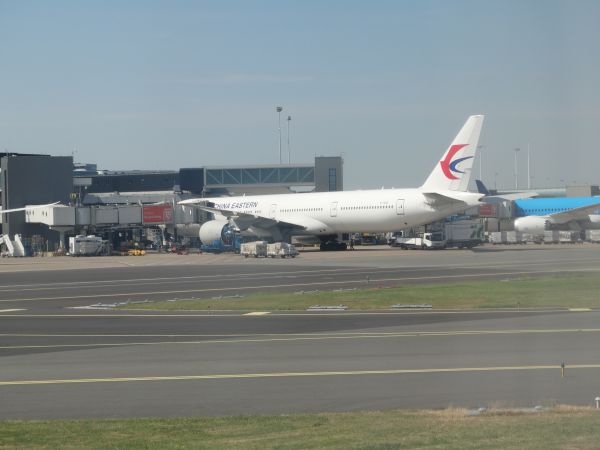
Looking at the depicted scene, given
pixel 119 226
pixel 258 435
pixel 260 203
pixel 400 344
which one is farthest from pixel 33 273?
pixel 258 435

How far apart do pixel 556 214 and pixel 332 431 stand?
7714 centimetres

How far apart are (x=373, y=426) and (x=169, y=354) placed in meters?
Result: 9.43

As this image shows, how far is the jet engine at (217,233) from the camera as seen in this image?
264ft

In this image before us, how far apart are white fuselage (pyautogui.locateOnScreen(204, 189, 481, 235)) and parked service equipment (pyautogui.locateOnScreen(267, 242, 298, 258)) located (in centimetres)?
739

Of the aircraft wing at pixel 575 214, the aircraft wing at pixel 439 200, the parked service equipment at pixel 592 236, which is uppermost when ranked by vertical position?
the aircraft wing at pixel 439 200

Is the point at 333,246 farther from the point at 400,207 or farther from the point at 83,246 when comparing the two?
the point at 83,246

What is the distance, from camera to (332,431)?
12.3m

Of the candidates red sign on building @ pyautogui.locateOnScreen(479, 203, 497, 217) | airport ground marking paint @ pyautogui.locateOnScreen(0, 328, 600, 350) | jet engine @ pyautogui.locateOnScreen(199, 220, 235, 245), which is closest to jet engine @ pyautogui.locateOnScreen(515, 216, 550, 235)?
red sign on building @ pyautogui.locateOnScreen(479, 203, 497, 217)

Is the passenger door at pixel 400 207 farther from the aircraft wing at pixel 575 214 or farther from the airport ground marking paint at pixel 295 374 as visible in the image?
the airport ground marking paint at pixel 295 374

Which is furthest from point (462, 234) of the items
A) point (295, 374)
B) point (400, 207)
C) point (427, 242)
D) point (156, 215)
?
point (295, 374)

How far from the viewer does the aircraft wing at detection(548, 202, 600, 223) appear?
274 ft

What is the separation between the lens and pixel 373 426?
12.5 m

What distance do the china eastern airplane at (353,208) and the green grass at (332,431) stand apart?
5599 centimetres

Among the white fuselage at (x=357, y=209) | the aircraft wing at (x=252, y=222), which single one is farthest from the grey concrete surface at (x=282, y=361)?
the aircraft wing at (x=252, y=222)
